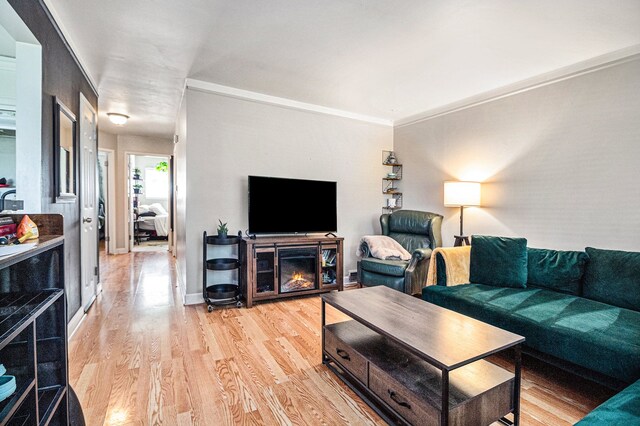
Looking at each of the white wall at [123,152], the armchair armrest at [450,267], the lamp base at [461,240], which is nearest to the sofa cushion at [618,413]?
the armchair armrest at [450,267]

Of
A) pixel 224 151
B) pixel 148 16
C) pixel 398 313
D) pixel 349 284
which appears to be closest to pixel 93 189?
pixel 224 151

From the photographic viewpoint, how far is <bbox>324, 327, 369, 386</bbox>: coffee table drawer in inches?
69.9

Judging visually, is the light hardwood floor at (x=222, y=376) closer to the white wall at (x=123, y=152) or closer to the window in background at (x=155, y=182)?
the white wall at (x=123, y=152)

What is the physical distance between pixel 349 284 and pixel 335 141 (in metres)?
2.01

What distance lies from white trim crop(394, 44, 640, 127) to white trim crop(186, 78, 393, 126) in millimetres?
979

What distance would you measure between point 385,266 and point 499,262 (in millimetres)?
1159

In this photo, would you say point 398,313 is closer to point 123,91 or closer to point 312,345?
point 312,345

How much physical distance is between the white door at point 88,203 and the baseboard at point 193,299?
0.92 m

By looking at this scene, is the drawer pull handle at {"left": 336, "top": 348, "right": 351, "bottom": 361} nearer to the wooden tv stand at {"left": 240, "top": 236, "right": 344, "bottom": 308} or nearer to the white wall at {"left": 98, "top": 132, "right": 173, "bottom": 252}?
the wooden tv stand at {"left": 240, "top": 236, "right": 344, "bottom": 308}

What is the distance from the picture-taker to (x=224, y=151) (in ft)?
11.8

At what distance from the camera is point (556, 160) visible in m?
3.01

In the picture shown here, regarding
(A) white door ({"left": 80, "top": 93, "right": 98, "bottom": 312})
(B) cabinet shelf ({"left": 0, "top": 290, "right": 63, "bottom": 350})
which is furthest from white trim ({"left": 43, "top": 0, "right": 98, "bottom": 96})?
(B) cabinet shelf ({"left": 0, "top": 290, "right": 63, "bottom": 350})

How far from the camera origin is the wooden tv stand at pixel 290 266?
11.0 ft

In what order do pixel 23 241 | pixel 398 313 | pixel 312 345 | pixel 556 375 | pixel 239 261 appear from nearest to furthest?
pixel 23 241 < pixel 398 313 < pixel 556 375 < pixel 312 345 < pixel 239 261
